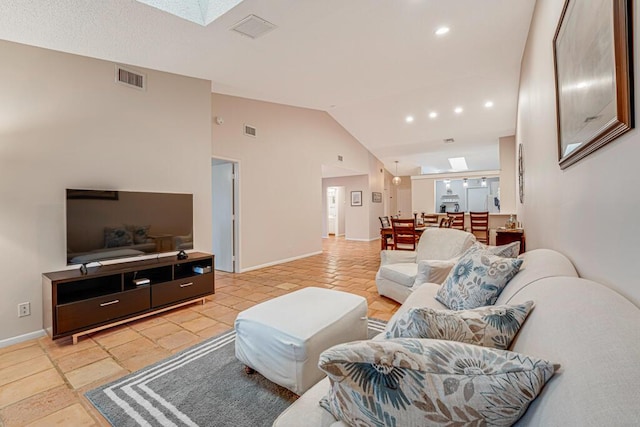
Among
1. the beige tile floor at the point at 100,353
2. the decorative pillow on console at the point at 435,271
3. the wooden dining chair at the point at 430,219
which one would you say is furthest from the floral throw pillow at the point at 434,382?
the wooden dining chair at the point at 430,219

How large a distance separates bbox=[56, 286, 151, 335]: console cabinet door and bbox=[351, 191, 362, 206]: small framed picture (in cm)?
705

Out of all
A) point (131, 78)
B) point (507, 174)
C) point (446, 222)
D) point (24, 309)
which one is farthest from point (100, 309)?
point (507, 174)

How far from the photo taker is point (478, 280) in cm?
159

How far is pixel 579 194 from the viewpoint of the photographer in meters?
1.41

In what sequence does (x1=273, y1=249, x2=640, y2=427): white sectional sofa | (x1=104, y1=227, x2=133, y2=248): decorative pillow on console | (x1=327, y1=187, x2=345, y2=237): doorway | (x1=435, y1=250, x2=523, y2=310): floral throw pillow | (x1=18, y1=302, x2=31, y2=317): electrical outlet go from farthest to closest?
(x1=327, y1=187, x2=345, y2=237): doorway, (x1=104, y1=227, x2=133, y2=248): decorative pillow on console, (x1=18, y1=302, x2=31, y2=317): electrical outlet, (x1=435, y1=250, x2=523, y2=310): floral throw pillow, (x1=273, y1=249, x2=640, y2=427): white sectional sofa

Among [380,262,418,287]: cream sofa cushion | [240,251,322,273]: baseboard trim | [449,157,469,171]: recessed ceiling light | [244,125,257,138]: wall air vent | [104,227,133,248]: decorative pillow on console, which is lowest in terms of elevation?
[240,251,322,273]: baseboard trim

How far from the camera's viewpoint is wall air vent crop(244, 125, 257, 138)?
4.95 meters

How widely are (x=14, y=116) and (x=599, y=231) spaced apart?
13.3 ft

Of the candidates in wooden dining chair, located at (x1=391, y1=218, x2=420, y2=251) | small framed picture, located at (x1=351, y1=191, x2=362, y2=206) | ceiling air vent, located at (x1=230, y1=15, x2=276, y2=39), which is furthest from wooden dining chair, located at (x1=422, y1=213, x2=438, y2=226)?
ceiling air vent, located at (x1=230, y1=15, x2=276, y2=39)

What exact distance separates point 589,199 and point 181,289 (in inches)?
136

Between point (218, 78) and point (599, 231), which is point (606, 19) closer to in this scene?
point (599, 231)

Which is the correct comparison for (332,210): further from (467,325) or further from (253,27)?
(467,325)

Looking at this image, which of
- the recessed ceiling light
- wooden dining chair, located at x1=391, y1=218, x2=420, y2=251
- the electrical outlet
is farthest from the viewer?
the recessed ceiling light

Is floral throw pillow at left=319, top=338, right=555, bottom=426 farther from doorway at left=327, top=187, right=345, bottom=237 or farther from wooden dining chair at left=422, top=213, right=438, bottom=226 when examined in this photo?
doorway at left=327, top=187, right=345, bottom=237
